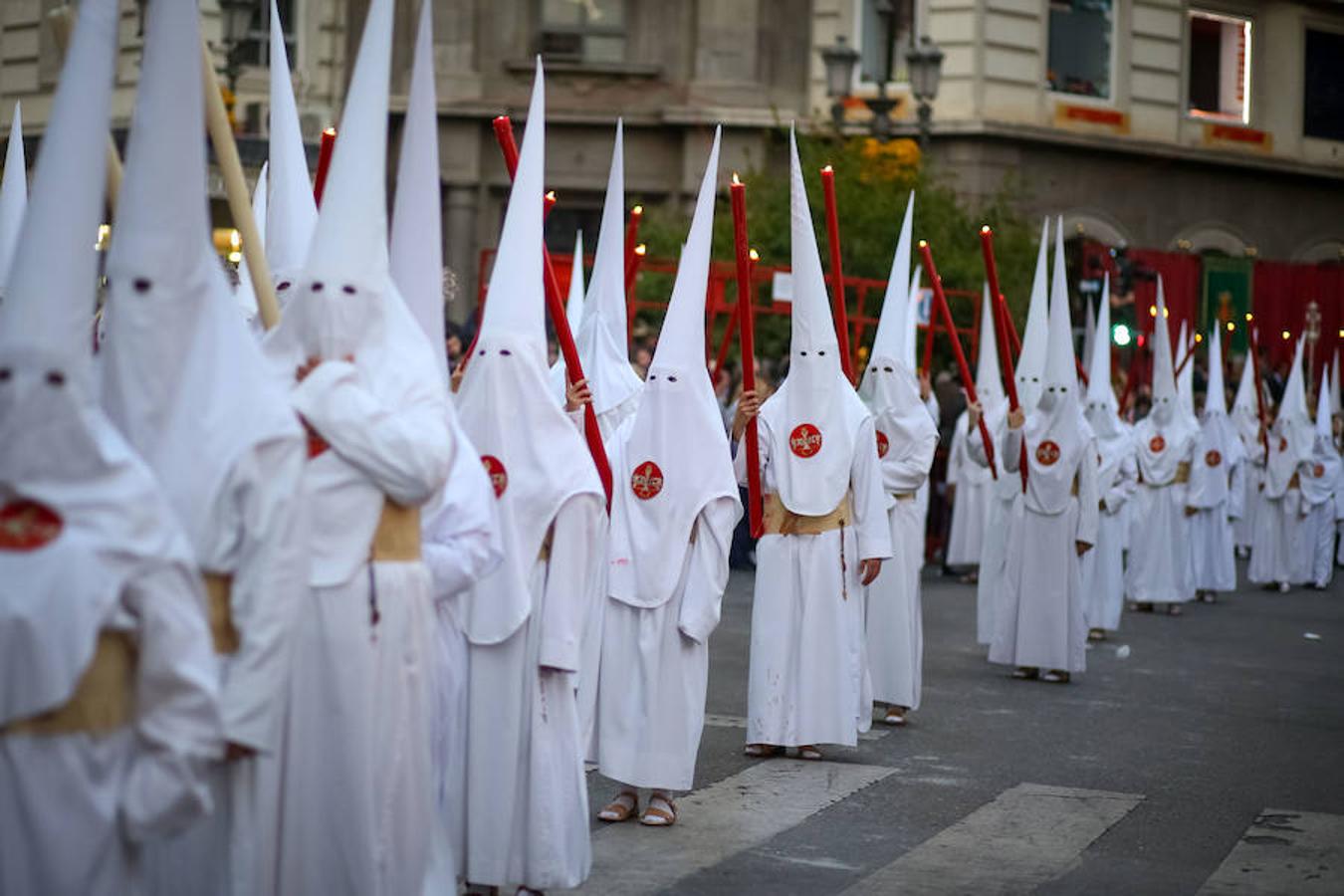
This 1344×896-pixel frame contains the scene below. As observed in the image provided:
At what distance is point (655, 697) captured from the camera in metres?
9.43

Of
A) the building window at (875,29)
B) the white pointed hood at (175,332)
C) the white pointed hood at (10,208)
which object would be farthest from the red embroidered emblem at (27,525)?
the building window at (875,29)

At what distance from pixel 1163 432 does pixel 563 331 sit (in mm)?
14102

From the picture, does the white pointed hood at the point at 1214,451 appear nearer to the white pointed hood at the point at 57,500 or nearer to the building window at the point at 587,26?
the building window at the point at 587,26

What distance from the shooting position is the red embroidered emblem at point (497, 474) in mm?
7797

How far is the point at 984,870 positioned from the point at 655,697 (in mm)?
1662

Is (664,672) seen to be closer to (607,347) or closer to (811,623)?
(811,623)

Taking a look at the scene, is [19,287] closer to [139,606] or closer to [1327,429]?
[139,606]

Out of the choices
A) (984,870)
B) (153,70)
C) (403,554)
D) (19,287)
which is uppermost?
(153,70)

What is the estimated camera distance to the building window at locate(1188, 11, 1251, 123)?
1518 inches

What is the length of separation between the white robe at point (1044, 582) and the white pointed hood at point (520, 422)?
294 inches

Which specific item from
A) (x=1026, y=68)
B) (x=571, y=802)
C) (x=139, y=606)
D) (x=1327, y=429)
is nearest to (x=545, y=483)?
(x=571, y=802)

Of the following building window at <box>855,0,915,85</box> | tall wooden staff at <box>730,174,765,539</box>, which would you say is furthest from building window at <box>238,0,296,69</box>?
tall wooden staff at <box>730,174,765,539</box>

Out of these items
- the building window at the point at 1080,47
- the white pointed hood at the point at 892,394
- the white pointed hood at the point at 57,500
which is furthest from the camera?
the building window at the point at 1080,47

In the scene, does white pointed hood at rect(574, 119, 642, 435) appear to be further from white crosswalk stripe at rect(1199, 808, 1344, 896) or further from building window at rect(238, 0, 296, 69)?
building window at rect(238, 0, 296, 69)
